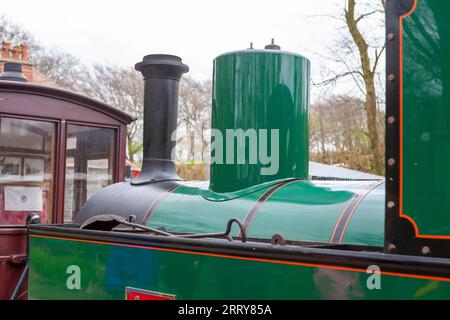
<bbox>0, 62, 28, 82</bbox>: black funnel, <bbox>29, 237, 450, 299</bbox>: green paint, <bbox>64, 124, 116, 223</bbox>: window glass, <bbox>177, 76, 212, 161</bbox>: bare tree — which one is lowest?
<bbox>29, 237, 450, 299</bbox>: green paint

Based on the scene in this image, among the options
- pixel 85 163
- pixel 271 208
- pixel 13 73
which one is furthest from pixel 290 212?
pixel 13 73

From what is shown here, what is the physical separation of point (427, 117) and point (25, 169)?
147 inches

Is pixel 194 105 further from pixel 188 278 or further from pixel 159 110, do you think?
pixel 188 278

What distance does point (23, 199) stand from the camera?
181 inches

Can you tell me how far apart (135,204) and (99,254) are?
681mm

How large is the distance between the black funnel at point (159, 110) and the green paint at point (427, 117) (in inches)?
91.9

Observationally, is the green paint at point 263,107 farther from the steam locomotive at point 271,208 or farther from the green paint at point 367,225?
the green paint at point 367,225

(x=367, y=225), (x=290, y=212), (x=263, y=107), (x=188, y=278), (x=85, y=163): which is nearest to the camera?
(x=188, y=278)

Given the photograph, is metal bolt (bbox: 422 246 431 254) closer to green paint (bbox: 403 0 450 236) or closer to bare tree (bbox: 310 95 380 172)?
green paint (bbox: 403 0 450 236)

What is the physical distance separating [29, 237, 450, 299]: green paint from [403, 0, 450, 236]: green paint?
213 mm

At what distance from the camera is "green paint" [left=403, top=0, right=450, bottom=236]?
5.10 feet

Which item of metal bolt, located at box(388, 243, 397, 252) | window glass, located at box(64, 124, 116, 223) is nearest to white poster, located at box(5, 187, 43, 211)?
window glass, located at box(64, 124, 116, 223)

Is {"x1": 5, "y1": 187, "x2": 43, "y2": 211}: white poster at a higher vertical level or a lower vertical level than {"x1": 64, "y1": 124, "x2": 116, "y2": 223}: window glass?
lower
